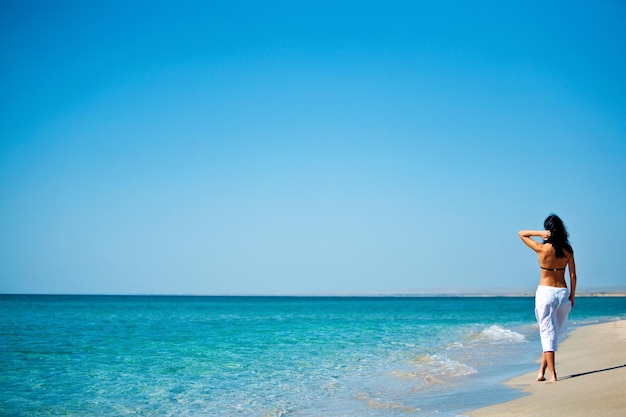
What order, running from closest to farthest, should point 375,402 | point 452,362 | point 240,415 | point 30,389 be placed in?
point 240,415 < point 375,402 < point 30,389 < point 452,362

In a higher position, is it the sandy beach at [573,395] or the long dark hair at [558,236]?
the long dark hair at [558,236]

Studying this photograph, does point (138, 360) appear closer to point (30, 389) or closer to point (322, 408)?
point (30, 389)

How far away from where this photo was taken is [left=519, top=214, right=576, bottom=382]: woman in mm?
7367

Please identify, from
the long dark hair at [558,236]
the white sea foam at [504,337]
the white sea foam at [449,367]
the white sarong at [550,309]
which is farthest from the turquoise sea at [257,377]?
the long dark hair at [558,236]

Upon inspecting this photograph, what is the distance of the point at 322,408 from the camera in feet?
27.5

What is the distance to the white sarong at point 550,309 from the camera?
24.2 ft

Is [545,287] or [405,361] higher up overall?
[545,287]

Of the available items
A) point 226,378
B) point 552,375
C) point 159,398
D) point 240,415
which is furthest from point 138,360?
point 552,375

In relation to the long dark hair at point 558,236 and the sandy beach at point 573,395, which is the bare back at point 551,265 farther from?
the sandy beach at point 573,395

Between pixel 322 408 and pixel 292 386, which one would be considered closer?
pixel 322 408

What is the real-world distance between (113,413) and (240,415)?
2.06 metres

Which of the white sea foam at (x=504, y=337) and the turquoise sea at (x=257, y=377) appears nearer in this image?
the turquoise sea at (x=257, y=377)

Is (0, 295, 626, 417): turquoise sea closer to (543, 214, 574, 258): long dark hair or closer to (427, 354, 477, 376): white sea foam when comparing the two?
(427, 354, 477, 376): white sea foam

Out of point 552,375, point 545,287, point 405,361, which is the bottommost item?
point 405,361
